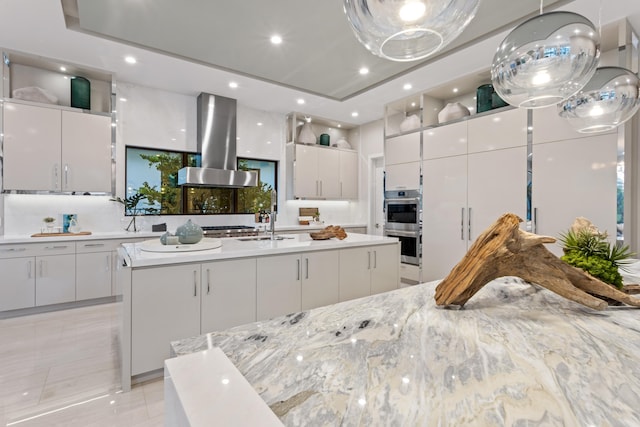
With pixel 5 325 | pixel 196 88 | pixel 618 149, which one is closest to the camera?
pixel 618 149

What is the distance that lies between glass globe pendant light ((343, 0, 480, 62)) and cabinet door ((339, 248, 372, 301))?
83.6 inches

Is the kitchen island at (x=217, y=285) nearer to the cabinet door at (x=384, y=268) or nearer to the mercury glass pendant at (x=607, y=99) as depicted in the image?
the cabinet door at (x=384, y=268)

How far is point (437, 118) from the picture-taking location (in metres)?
4.70

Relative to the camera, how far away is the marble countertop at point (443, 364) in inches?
22.3

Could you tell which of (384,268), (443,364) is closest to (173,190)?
(384,268)

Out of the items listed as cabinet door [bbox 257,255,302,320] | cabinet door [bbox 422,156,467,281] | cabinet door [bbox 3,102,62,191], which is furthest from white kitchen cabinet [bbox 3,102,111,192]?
cabinet door [bbox 422,156,467,281]

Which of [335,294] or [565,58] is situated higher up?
[565,58]

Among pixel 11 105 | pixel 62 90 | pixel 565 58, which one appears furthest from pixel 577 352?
pixel 62 90

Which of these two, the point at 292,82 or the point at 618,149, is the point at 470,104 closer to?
the point at 618,149

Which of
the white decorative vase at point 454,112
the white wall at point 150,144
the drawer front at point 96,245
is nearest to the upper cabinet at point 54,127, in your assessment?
the white wall at point 150,144

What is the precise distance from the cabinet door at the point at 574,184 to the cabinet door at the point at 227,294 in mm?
3074

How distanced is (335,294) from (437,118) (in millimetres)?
3278

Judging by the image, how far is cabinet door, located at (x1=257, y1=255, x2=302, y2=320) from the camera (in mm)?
2494

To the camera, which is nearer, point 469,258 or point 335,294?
point 469,258
